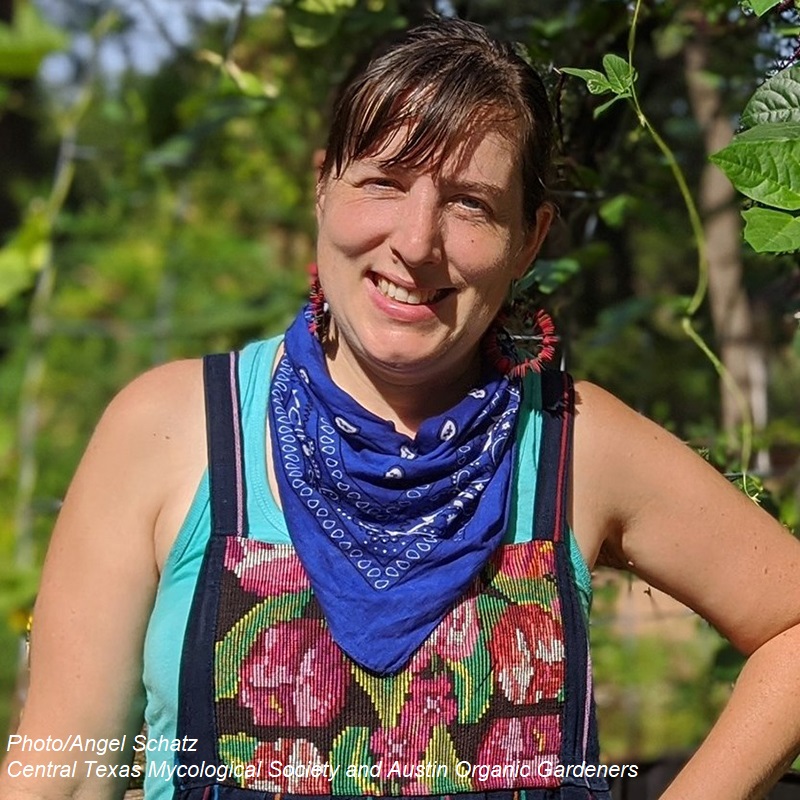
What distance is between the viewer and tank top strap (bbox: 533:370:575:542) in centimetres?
160

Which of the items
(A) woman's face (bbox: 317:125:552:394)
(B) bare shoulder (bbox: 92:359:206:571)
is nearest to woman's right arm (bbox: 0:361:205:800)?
(B) bare shoulder (bbox: 92:359:206:571)

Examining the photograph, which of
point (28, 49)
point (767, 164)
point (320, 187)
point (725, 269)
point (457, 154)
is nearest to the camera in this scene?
point (767, 164)

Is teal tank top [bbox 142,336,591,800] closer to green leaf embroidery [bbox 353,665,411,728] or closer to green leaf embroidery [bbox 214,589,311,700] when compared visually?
green leaf embroidery [bbox 214,589,311,700]

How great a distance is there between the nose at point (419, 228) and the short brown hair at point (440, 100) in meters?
0.03

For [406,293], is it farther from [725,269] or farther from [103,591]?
[725,269]

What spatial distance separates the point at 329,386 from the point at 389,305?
129 millimetres

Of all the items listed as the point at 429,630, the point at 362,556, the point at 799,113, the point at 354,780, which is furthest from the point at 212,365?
the point at 799,113

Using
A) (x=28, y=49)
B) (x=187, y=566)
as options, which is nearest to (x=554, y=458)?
(x=187, y=566)

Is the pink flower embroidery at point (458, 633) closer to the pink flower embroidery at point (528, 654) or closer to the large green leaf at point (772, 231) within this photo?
the pink flower embroidery at point (528, 654)

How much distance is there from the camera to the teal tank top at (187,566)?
151 centimetres

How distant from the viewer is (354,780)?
1.48 m

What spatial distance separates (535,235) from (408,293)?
22 cm

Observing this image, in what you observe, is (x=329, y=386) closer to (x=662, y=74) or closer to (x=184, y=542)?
(x=184, y=542)

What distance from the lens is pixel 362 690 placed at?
1498 mm
